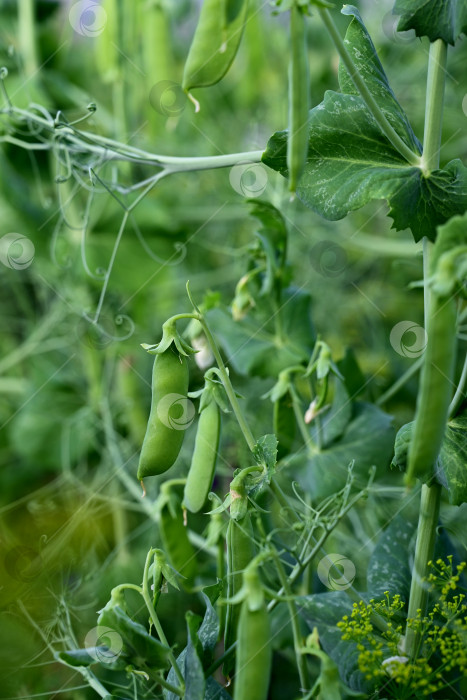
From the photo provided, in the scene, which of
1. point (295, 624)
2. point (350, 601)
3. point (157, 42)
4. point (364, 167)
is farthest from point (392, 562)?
point (157, 42)

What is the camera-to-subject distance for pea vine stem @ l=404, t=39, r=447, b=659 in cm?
46

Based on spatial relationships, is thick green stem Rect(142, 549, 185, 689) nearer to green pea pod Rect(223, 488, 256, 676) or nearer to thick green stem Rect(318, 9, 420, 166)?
green pea pod Rect(223, 488, 256, 676)

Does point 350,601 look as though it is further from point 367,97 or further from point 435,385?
point 367,97

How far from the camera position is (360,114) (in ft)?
1.55

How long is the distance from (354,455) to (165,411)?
276mm

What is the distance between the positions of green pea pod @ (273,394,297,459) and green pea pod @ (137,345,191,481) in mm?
185

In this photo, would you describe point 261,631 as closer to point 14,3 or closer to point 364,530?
point 364,530

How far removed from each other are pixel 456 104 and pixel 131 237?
593 millimetres

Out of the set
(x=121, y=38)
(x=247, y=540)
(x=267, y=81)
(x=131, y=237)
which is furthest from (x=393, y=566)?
(x=267, y=81)

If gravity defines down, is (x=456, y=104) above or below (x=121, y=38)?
below

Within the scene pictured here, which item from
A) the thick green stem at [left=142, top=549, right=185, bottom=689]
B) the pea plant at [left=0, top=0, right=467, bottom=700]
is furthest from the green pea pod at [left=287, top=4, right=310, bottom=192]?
the thick green stem at [left=142, top=549, right=185, bottom=689]

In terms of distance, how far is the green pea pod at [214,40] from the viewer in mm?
415

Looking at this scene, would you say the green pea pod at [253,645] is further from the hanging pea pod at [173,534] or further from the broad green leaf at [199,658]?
the hanging pea pod at [173,534]

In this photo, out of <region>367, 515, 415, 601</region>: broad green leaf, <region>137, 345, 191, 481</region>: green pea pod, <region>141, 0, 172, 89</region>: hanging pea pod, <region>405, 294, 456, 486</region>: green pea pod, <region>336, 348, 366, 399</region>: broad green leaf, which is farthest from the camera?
<region>141, 0, 172, 89</region>: hanging pea pod
